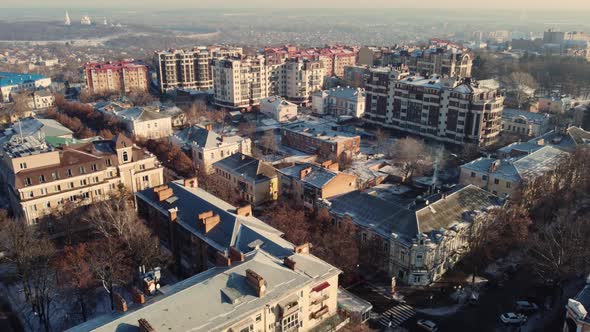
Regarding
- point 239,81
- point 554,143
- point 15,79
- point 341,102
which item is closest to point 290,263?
point 554,143

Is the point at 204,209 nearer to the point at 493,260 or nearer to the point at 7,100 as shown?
the point at 493,260

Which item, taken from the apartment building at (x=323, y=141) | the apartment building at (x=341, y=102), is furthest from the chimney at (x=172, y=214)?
the apartment building at (x=341, y=102)

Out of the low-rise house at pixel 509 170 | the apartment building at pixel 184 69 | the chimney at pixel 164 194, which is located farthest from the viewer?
the apartment building at pixel 184 69

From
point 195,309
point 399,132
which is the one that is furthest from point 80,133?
point 195,309

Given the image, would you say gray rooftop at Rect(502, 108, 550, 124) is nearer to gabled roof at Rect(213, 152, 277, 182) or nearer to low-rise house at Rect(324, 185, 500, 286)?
low-rise house at Rect(324, 185, 500, 286)

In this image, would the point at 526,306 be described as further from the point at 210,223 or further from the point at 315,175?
the point at 210,223

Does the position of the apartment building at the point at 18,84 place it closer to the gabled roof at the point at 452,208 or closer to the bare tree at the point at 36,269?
the bare tree at the point at 36,269
